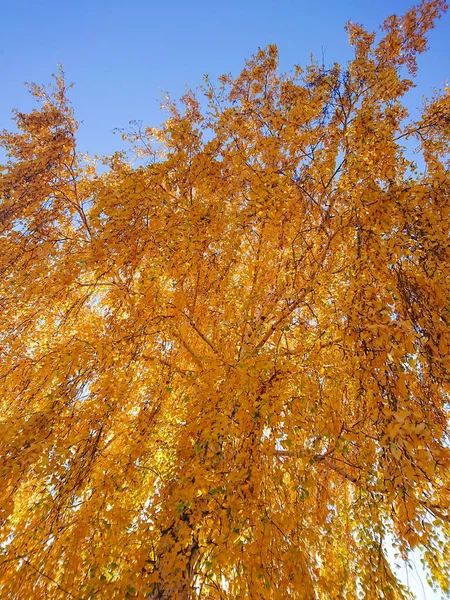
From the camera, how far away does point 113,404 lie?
3.21 meters

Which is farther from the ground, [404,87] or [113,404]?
[404,87]

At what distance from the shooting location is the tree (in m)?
2.39

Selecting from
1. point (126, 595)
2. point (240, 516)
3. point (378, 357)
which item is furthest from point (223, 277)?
point (126, 595)

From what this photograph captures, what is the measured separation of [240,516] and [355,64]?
22.4ft

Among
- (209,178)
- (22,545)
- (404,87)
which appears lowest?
(22,545)

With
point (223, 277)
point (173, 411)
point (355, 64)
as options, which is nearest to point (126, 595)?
point (173, 411)

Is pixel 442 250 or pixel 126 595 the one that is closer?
pixel 126 595

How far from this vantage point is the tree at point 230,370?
2395mm

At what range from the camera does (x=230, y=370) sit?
3197 mm

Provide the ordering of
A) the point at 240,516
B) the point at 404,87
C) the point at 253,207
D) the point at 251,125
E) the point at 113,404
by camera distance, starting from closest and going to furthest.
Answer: the point at 240,516, the point at 113,404, the point at 253,207, the point at 404,87, the point at 251,125

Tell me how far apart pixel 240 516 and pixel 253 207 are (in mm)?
3033

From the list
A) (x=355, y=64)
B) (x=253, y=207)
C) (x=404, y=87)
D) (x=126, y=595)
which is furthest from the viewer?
(x=355, y=64)

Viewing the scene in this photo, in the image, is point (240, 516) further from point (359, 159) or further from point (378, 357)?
point (359, 159)

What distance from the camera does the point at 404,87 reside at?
4895 millimetres
